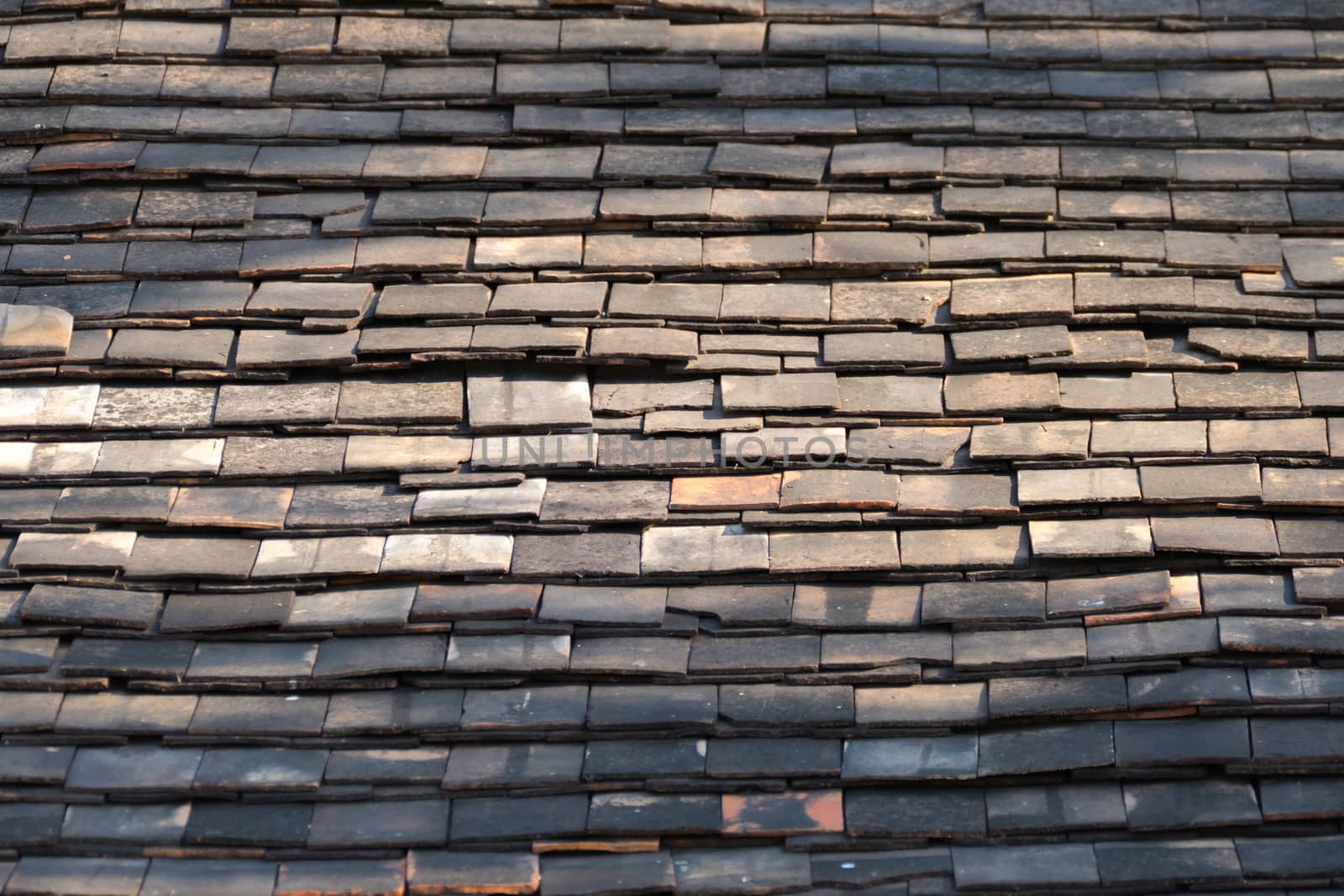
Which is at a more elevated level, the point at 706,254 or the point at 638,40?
the point at 638,40

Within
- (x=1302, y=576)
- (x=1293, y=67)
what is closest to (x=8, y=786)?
(x=1302, y=576)

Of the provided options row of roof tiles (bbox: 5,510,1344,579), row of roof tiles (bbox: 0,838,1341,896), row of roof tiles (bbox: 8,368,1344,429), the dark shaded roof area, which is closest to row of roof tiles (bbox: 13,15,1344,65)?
the dark shaded roof area

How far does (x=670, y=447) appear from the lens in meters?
3.76

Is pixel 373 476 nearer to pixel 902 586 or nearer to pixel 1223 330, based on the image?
pixel 902 586

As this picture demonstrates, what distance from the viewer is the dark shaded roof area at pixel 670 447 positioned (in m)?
3.49

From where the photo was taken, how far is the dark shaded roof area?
11.5 ft

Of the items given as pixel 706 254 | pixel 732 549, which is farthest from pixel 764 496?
pixel 706 254

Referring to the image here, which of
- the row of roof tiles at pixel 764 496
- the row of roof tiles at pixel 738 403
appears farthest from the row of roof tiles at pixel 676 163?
the row of roof tiles at pixel 764 496

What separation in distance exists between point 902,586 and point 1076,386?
77 centimetres

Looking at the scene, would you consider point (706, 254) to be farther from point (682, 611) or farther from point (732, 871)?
point (732, 871)

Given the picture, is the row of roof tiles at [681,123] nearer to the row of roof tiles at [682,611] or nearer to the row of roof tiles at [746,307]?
the row of roof tiles at [746,307]

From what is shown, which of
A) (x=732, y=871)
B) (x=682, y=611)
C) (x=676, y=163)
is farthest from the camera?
(x=676, y=163)

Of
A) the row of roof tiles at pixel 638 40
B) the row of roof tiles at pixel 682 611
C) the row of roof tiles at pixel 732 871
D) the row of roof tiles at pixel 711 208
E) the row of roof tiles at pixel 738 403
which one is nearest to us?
the row of roof tiles at pixel 732 871

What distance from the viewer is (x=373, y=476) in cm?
377
